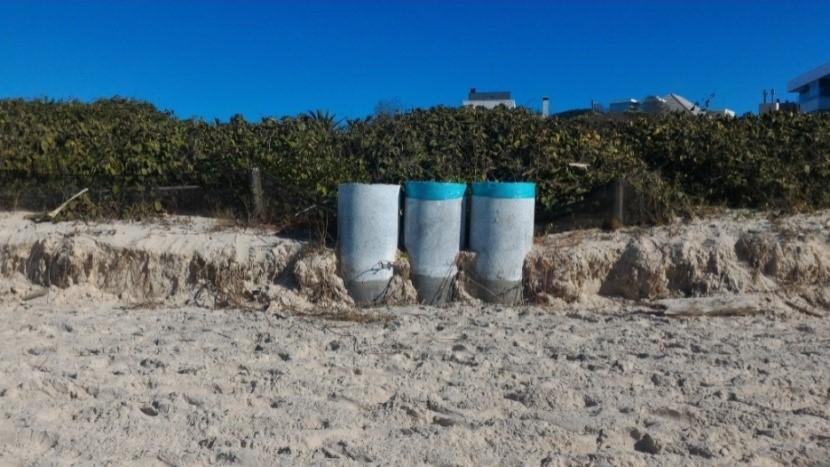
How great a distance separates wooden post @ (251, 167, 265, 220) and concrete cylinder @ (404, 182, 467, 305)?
2.25m

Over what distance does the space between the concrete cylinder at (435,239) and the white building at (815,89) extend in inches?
1581

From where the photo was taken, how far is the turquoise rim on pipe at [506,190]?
312 inches

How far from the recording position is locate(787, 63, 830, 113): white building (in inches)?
1676

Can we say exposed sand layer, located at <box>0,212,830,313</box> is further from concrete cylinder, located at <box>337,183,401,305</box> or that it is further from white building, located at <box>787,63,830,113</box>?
white building, located at <box>787,63,830,113</box>

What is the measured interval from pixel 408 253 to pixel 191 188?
339cm

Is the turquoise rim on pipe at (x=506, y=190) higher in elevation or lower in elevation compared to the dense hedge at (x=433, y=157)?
lower

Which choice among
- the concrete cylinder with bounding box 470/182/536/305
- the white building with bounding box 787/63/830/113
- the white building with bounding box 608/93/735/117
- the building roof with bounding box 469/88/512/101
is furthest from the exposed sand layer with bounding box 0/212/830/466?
the white building with bounding box 787/63/830/113

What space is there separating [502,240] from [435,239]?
2.35 ft

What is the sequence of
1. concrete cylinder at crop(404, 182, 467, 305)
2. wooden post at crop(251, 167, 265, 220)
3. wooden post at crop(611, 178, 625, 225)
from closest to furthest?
concrete cylinder at crop(404, 182, 467, 305) → wooden post at crop(611, 178, 625, 225) → wooden post at crop(251, 167, 265, 220)

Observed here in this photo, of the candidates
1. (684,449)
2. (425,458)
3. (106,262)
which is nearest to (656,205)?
(684,449)

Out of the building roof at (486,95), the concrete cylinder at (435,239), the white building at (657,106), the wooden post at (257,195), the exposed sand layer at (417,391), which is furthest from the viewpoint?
the building roof at (486,95)

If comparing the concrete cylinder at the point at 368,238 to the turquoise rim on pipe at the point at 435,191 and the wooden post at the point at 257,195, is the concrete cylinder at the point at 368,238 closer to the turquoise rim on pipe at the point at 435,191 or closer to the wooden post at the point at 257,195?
the turquoise rim on pipe at the point at 435,191

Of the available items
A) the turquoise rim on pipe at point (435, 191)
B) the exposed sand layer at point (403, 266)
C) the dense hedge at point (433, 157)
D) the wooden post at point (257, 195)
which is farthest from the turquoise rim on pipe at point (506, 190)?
the wooden post at point (257, 195)

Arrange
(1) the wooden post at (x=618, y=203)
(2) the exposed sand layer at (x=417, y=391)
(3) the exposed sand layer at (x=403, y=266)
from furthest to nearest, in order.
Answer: (1) the wooden post at (x=618, y=203)
(3) the exposed sand layer at (x=403, y=266)
(2) the exposed sand layer at (x=417, y=391)
